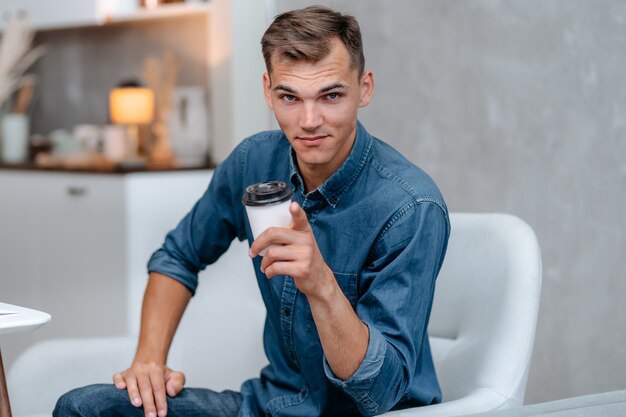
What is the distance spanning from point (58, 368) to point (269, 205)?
2.71ft

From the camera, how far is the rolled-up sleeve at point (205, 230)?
175 centimetres

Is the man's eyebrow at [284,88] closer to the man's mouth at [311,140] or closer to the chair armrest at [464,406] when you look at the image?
the man's mouth at [311,140]

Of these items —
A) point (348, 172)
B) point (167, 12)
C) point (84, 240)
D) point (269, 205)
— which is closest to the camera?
point (269, 205)

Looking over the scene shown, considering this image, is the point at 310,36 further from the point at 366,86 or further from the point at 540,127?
the point at 540,127

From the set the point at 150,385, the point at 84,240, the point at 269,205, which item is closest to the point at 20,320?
the point at 269,205

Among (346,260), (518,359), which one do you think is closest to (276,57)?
(346,260)

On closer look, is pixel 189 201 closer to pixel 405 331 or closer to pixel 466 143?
pixel 466 143

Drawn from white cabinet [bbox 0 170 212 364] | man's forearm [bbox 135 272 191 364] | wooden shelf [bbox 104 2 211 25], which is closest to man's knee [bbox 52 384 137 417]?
man's forearm [bbox 135 272 191 364]

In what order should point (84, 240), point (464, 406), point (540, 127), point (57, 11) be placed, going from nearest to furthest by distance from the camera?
point (464, 406)
point (540, 127)
point (84, 240)
point (57, 11)

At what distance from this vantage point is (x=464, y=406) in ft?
4.59

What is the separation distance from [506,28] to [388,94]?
33cm

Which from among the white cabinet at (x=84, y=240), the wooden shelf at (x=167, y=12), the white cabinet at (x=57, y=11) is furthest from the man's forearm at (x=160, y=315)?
the white cabinet at (x=57, y=11)

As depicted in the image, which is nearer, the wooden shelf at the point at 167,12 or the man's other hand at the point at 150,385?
the man's other hand at the point at 150,385

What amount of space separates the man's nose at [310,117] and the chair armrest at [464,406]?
423 millimetres
